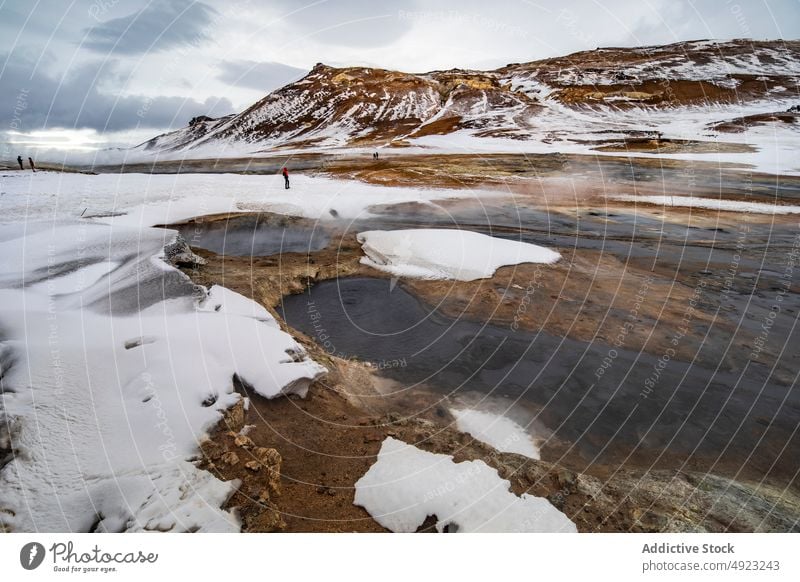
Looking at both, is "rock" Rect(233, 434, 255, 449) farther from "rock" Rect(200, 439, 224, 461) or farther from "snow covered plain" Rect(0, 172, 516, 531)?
"snow covered plain" Rect(0, 172, 516, 531)

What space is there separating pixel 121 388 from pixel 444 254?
13.0 meters

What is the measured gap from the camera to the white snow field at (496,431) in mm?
7531

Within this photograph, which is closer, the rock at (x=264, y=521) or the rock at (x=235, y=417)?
the rock at (x=264, y=521)

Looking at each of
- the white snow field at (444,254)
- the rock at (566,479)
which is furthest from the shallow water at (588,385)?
the white snow field at (444,254)

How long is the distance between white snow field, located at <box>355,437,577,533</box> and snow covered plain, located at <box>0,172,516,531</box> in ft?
6.00

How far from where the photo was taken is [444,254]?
17.1 meters

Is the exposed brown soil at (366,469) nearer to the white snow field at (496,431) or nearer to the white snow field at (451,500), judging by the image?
the white snow field at (451,500)

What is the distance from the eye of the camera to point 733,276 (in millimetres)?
16484

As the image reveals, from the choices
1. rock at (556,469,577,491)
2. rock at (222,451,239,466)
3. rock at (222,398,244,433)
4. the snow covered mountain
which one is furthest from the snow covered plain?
the snow covered mountain

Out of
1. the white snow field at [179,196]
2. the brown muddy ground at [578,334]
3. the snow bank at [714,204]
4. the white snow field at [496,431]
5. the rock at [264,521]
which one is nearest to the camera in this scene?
the rock at [264,521]

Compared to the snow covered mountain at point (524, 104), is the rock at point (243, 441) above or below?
below

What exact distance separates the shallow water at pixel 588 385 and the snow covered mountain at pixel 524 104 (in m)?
60.0

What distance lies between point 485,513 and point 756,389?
8.51 meters
